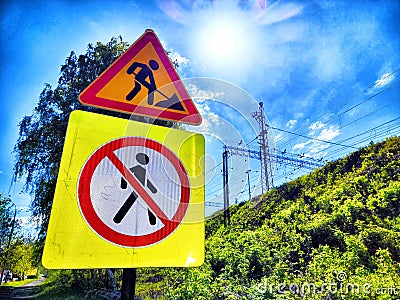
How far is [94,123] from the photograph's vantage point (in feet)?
3.22

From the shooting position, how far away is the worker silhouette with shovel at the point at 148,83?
113cm

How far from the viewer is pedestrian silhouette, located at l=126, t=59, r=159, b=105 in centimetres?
112

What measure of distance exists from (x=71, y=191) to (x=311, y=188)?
19.8 ft

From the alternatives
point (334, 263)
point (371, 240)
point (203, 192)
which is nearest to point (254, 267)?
point (334, 263)

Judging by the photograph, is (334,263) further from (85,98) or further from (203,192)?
(85,98)

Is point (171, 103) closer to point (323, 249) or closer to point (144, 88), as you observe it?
point (144, 88)

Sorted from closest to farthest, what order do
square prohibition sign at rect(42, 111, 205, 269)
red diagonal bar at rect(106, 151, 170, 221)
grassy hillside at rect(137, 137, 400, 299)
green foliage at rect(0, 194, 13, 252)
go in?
square prohibition sign at rect(42, 111, 205, 269)
red diagonal bar at rect(106, 151, 170, 221)
grassy hillside at rect(137, 137, 400, 299)
green foliage at rect(0, 194, 13, 252)

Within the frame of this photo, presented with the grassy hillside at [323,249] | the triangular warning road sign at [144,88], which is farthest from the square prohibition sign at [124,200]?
the grassy hillside at [323,249]

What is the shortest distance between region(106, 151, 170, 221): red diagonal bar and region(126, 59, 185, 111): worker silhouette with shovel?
311 mm

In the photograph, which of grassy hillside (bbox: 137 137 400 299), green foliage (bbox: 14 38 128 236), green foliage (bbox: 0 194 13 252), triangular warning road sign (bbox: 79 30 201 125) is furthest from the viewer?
green foliage (bbox: 0 194 13 252)

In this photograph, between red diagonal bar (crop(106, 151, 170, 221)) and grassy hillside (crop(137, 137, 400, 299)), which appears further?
grassy hillside (crop(137, 137, 400, 299))

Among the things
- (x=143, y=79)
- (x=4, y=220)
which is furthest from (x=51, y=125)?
(x=4, y=220)

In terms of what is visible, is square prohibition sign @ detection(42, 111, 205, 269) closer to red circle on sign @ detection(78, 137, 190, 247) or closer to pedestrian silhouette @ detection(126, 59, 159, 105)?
red circle on sign @ detection(78, 137, 190, 247)

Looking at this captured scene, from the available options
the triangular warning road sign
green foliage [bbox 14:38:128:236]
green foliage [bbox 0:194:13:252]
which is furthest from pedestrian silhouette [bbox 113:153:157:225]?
green foliage [bbox 0:194:13:252]
